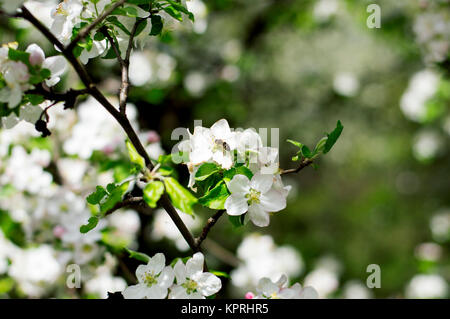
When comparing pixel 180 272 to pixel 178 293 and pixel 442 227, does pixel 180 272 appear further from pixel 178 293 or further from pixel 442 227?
pixel 442 227

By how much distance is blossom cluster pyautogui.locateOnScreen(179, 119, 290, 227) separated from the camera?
0.75 metres

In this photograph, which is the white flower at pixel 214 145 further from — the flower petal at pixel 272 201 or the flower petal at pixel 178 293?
the flower petal at pixel 178 293

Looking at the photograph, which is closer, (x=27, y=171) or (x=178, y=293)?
(x=178, y=293)

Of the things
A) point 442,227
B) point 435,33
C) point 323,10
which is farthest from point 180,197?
point 442,227

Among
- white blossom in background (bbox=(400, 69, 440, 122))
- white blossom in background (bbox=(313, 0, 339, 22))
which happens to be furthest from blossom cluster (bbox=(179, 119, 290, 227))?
white blossom in background (bbox=(313, 0, 339, 22))

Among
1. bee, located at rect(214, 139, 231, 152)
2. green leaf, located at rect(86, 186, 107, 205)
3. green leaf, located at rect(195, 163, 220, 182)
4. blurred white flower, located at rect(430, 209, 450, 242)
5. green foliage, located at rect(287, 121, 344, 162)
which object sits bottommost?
green leaf, located at rect(86, 186, 107, 205)

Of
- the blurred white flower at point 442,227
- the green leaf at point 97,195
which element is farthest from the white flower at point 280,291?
the blurred white flower at point 442,227

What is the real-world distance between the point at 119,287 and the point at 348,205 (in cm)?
485

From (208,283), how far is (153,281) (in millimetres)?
89

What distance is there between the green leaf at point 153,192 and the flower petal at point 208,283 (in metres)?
0.17

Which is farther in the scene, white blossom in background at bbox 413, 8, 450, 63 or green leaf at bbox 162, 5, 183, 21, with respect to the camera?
white blossom in background at bbox 413, 8, 450, 63

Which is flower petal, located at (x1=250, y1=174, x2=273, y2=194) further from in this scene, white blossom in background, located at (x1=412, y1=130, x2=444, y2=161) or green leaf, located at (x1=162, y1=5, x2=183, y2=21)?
white blossom in background, located at (x1=412, y1=130, x2=444, y2=161)

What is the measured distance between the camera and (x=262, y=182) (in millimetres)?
746

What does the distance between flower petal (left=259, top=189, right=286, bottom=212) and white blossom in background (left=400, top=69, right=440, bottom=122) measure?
92.4 inches
